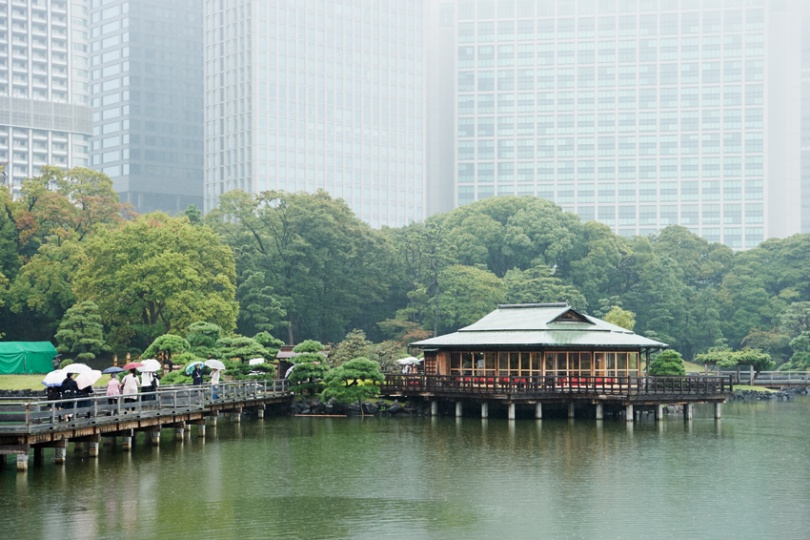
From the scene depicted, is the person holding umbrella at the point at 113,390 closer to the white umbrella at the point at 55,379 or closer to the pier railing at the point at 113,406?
the pier railing at the point at 113,406

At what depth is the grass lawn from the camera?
64500 millimetres

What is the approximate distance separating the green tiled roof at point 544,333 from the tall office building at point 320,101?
286ft

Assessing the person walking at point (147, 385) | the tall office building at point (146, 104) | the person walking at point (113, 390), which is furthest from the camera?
the tall office building at point (146, 104)

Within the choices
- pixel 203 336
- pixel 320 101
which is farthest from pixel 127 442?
pixel 320 101

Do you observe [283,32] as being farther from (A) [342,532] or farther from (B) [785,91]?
(A) [342,532]

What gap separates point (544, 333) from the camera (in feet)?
168

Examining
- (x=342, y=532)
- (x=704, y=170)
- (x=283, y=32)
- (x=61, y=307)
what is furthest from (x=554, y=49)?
(x=342, y=532)

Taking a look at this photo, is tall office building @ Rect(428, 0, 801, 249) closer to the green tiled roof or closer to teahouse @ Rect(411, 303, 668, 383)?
the green tiled roof

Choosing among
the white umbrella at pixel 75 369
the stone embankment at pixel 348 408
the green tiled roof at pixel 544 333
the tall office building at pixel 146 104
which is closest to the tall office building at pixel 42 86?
the tall office building at pixel 146 104

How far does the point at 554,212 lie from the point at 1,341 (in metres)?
48.9

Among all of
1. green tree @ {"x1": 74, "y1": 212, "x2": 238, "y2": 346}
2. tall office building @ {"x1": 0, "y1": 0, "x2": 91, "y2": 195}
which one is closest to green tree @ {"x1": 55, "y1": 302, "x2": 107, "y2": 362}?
green tree @ {"x1": 74, "y1": 212, "x2": 238, "y2": 346}

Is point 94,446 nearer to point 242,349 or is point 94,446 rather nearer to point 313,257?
point 242,349

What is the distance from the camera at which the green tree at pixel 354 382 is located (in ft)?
170

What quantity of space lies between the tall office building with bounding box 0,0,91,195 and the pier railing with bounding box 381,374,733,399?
413 feet
